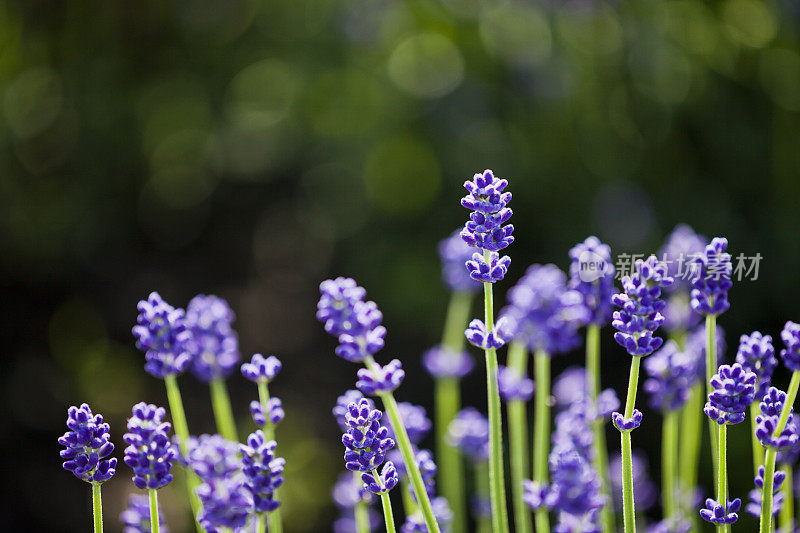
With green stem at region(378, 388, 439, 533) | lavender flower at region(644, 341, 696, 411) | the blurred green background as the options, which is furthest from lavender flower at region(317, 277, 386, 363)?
the blurred green background

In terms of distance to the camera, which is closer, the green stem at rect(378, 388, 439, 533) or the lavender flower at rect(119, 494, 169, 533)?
the green stem at rect(378, 388, 439, 533)

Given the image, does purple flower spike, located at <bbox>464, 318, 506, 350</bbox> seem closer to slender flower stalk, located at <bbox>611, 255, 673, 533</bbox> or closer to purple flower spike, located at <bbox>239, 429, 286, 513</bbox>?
slender flower stalk, located at <bbox>611, 255, 673, 533</bbox>

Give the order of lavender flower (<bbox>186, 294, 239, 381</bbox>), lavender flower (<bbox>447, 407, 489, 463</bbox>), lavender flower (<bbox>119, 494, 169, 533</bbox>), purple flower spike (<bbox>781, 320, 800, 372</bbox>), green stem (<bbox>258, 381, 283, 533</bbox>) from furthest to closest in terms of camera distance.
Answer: lavender flower (<bbox>447, 407, 489, 463</bbox>), lavender flower (<bbox>186, 294, 239, 381</bbox>), lavender flower (<bbox>119, 494, 169, 533</bbox>), green stem (<bbox>258, 381, 283, 533</bbox>), purple flower spike (<bbox>781, 320, 800, 372</bbox>)

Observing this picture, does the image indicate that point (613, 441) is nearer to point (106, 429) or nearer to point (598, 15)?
point (598, 15)

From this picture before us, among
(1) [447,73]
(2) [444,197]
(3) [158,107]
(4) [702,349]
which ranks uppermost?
(3) [158,107]

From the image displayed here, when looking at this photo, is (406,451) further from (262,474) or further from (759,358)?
(759,358)

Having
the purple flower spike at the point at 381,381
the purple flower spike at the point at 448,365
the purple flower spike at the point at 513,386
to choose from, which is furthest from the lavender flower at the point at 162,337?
the purple flower spike at the point at 448,365

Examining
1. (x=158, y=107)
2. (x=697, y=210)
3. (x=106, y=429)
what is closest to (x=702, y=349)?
(x=106, y=429)
